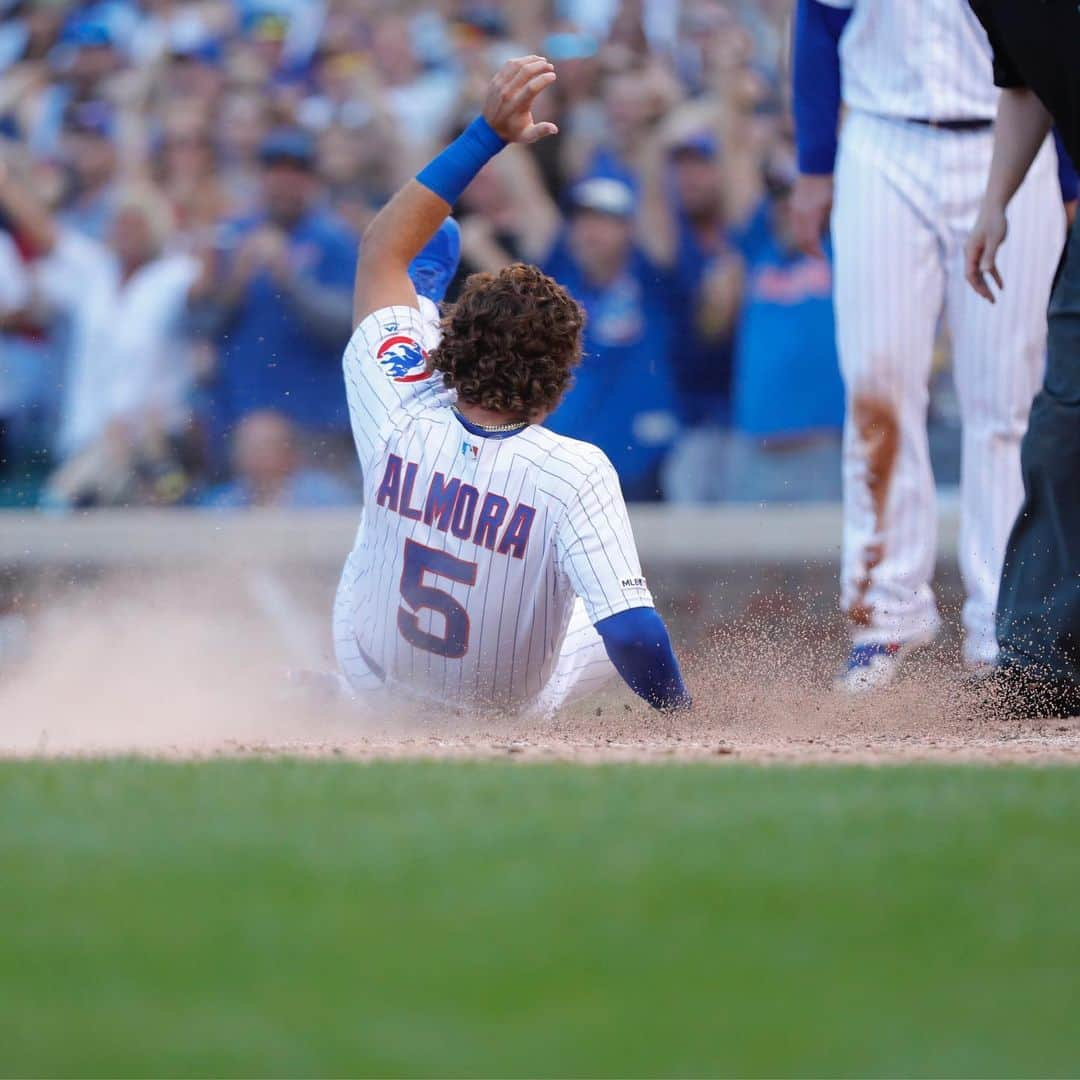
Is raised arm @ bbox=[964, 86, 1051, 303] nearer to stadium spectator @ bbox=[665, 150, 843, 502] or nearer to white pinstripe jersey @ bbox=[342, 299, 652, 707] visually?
white pinstripe jersey @ bbox=[342, 299, 652, 707]

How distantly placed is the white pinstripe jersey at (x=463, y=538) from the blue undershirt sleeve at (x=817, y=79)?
167 cm

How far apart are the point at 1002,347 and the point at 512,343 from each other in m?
1.75

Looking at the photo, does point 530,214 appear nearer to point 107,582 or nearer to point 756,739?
point 107,582

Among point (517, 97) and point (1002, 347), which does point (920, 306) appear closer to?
point (1002, 347)

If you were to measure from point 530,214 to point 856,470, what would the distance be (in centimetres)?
347

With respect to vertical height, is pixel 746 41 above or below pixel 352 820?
below

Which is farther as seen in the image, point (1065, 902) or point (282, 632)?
point (282, 632)

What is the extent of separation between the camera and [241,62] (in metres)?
9.91

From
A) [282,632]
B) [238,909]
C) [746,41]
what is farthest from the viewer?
[746,41]

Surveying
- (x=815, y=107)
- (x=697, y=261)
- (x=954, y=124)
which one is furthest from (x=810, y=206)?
(x=697, y=261)

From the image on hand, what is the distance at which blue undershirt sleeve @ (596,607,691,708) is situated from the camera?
14.4ft

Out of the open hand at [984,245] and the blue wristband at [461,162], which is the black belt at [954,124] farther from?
the blue wristband at [461,162]

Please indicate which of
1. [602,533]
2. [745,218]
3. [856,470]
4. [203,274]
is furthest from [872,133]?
[203,274]

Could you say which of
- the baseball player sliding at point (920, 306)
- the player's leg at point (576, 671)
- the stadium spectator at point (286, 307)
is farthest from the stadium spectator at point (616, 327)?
the player's leg at point (576, 671)
